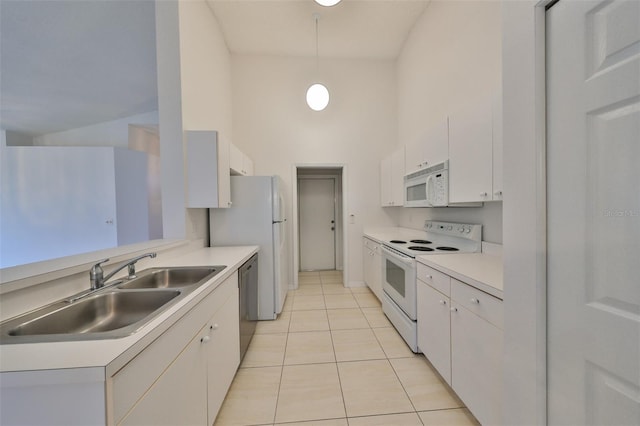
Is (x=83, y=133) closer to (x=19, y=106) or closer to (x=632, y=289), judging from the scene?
(x=19, y=106)

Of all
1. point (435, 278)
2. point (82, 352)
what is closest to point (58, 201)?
point (82, 352)

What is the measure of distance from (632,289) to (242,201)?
9.06 feet

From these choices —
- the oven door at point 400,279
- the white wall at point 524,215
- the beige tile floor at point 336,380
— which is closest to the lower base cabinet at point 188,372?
the beige tile floor at point 336,380

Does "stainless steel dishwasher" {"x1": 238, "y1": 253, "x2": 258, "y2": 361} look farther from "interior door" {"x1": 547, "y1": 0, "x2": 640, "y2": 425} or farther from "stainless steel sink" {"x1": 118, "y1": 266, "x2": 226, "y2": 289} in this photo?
"interior door" {"x1": 547, "y1": 0, "x2": 640, "y2": 425}

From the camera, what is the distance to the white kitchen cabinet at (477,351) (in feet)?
3.70

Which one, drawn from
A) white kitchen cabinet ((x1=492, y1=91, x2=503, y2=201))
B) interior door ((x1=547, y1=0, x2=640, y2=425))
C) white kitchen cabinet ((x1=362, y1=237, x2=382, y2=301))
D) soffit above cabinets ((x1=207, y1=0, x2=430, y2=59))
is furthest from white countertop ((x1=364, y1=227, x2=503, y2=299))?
soffit above cabinets ((x1=207, y1=0, x2=430, y2=59))

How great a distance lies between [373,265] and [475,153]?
2050 millimetres

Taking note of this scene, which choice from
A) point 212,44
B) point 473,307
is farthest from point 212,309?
point 212,44

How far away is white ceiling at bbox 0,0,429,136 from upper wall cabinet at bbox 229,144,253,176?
1574mm

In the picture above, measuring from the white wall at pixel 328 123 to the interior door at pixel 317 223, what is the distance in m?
1.10

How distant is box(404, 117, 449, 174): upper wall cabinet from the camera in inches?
79.8

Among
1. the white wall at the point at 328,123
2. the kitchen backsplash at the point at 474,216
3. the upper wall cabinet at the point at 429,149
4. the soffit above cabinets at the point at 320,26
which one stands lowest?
the kitchen backsplash at the point at 474,216

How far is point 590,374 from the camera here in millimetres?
700

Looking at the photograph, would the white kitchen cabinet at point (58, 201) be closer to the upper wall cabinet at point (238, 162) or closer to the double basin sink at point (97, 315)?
the upper wall cabinet at point (238, 162)
